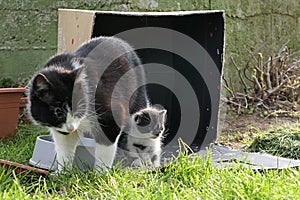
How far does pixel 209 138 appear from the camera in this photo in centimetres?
391

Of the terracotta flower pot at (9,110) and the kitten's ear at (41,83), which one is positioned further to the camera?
the terracotta flower pot at (9,110)

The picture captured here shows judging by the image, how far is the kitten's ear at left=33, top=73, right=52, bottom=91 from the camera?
2.60 metres

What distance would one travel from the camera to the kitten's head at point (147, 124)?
340 centimetres

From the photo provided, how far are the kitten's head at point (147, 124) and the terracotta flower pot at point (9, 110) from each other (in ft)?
3.16

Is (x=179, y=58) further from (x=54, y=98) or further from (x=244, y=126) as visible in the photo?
(x=54, y=98)

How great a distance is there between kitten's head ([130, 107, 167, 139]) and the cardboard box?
487 mm

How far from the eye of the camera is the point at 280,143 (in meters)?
3.63

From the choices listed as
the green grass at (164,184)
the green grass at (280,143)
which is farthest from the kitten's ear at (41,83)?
the green grass at (280,143)

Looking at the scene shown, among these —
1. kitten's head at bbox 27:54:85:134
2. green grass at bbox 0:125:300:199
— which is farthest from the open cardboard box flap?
kitten's head at bbox 27:54:85:134

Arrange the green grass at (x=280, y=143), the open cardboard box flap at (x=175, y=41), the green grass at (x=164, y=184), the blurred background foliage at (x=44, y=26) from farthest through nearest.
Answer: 1. the blurred background foliage at (x=44, y=26)
2. the green grass at (x=280, y=143)
3. the open cardboard box flap at (x=175, y=41)
4. the green grass at (x=164, y=184)

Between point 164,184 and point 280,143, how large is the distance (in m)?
1.30

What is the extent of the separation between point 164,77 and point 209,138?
0.70 meters

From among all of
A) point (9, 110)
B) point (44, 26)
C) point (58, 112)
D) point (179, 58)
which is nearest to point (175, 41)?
point (179, 58)

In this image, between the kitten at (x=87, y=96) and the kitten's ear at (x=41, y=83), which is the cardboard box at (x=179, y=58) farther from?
the kitten's ear at (x=41, y=83)
